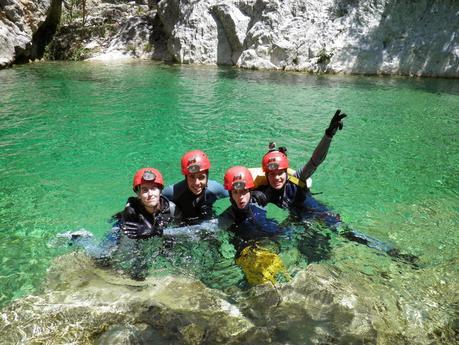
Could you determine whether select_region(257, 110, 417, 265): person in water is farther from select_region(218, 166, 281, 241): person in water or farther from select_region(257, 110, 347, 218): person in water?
select_region(218, 166, 281, 241): person in water

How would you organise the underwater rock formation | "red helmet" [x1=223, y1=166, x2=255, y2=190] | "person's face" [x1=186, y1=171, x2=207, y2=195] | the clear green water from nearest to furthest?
1. the underwater rock formation
2. "red helmet" [x1=223, y1=166, x2=255, y2=190]
3. "person's face" [x1=186, y1=171, x2=207, y2=195]
4. the clear green water

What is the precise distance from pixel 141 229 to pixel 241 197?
139cm

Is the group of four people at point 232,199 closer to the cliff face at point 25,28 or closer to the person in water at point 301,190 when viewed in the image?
the person in water at point 301,190

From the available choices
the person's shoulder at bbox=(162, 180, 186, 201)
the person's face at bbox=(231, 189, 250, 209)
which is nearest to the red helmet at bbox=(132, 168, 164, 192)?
the person's shoulder at bbox=(162, 180, 186, 201)

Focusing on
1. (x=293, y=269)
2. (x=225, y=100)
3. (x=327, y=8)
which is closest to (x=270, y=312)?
(x=293, y=269)

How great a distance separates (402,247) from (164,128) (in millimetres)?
7901

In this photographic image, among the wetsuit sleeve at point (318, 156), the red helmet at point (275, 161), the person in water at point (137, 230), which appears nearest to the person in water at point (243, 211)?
the red helmet at point (275, 161)

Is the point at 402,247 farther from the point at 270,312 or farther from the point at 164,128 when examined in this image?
the point at 164,128

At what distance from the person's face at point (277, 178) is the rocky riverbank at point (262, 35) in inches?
740

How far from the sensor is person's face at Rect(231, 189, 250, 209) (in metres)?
5.35

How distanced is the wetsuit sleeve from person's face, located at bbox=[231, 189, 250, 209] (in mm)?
1039

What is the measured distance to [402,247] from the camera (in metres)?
6.22

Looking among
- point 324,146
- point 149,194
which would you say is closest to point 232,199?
point 149,194

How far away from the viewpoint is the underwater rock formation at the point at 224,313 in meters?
4.31
